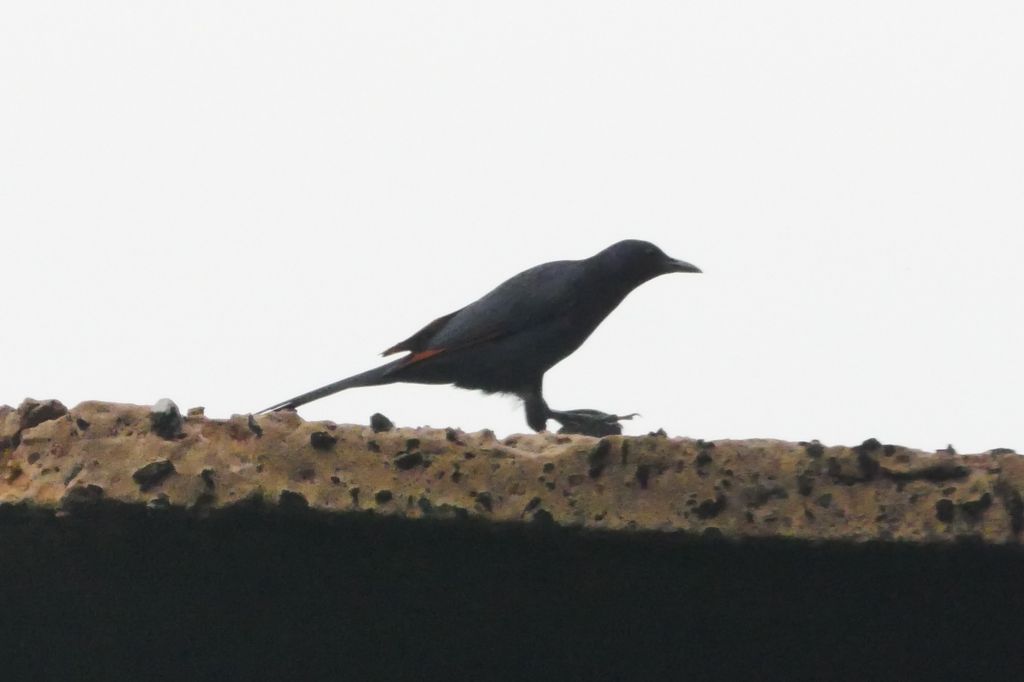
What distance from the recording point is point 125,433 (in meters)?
1.39

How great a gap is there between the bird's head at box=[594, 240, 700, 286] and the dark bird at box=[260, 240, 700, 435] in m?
0.02

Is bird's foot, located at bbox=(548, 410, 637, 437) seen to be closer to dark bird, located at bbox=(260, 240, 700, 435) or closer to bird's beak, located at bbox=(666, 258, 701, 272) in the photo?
dark bird, located at bbox=(260, 240, 700, 435)

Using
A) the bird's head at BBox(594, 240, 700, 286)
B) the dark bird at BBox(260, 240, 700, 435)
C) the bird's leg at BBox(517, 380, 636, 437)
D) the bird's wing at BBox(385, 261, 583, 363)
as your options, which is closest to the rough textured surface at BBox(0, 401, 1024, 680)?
the bird's leg at BBox(517, 380, 636, 437)

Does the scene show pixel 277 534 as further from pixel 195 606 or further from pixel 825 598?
pixel 825 598

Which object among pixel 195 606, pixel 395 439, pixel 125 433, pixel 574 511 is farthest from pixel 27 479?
pixel 574 511

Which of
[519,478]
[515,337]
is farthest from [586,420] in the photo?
[519,478]

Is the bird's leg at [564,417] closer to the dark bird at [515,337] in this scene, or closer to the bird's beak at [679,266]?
the dark bird at [515,337]

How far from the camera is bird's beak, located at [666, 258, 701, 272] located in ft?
21.0

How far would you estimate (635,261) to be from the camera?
20.3 ft

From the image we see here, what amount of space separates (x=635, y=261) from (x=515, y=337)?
2.58 feet

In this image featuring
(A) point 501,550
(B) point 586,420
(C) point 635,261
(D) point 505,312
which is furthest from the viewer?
(C) point 635,261

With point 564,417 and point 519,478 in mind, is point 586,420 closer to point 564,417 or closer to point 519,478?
point 564,417

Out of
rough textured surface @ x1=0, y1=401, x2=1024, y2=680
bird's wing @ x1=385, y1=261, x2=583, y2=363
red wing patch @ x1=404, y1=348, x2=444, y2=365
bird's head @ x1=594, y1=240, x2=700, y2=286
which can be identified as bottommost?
rough textured surface @ x1=0, y1=401, x2=1024, y2=680

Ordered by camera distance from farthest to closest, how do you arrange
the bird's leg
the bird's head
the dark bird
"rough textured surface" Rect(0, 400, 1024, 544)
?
1. the bird's head
2. the dark bird
3. the bird's leg
4. "rough textured surface" Rect(0, 400, 1024, 544)
